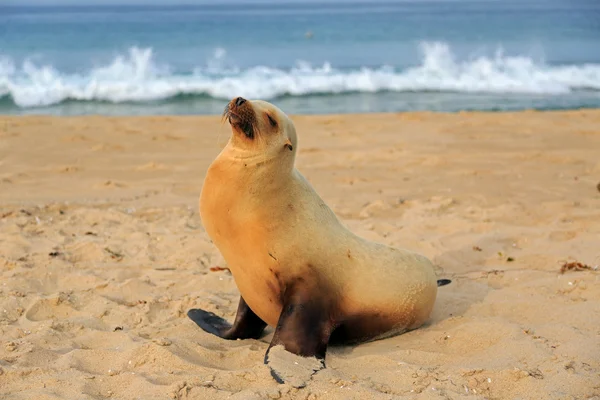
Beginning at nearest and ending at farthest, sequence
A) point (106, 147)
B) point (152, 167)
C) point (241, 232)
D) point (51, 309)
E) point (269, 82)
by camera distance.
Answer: point (241, 232)
point (51, 309)
point (152, 167)
point (106, 147)
point (269, 82)

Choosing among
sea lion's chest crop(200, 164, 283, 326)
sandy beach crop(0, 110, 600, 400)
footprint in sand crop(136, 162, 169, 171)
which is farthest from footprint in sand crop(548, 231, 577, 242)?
footprint in sand crop(136, 162, 169, 171)

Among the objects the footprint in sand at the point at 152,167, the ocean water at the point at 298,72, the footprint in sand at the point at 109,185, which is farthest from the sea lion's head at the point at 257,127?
the ocean water at the point at 298,72

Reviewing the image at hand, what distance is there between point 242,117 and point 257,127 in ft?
0.30

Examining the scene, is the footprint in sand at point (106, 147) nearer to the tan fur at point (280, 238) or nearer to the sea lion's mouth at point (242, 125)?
the tan fur at point (280, 238)

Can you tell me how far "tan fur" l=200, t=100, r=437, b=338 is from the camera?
354 cm

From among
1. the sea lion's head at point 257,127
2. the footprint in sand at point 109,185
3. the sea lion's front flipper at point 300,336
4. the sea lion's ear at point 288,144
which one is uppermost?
the sea lion's head at point 257,127

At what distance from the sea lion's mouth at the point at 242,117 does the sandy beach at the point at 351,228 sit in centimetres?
103

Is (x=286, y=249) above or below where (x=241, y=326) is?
above

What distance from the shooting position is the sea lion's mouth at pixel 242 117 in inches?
135

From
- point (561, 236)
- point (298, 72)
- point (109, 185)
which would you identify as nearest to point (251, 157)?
point (561, 236)

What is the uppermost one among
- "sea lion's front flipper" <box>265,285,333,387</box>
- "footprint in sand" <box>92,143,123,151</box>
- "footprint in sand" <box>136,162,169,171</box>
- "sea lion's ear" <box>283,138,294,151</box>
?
"sea lion's ear" <box>283,138,294,151</box>

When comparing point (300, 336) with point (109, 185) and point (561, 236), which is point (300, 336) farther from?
point (109, 185)

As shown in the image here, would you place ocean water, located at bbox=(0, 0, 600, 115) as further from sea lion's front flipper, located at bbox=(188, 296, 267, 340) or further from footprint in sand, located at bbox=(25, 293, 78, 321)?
sea lion's front flipper, located at bbox=(188, 296, 267, 340)

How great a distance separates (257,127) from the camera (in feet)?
11.5
